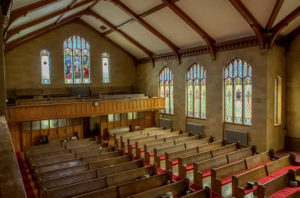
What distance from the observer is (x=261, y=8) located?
10.2m

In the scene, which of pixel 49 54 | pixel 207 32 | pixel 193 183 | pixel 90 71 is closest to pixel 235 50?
pixel 207 32

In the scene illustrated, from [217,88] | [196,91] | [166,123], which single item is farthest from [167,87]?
[217,88]

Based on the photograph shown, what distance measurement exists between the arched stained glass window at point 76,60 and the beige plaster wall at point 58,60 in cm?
32

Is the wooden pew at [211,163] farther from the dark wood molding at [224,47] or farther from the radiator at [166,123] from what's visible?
the radiator at [166,123]

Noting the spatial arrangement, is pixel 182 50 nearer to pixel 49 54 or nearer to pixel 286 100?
pixel 286 100

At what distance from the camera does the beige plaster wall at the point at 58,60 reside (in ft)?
55.8

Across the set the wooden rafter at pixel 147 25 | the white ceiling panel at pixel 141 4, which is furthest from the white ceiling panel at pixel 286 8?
the wooden rafter at pixel 147 25

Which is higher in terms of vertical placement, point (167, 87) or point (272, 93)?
point (167, 87)

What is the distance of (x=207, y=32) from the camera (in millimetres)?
13594

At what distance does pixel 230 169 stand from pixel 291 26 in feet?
25.6

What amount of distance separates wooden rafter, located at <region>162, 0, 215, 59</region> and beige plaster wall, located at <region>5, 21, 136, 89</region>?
8.99 meters

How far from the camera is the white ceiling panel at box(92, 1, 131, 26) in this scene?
14797 mm

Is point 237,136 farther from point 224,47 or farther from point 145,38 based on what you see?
point 145,38

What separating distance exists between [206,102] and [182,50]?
397cm
